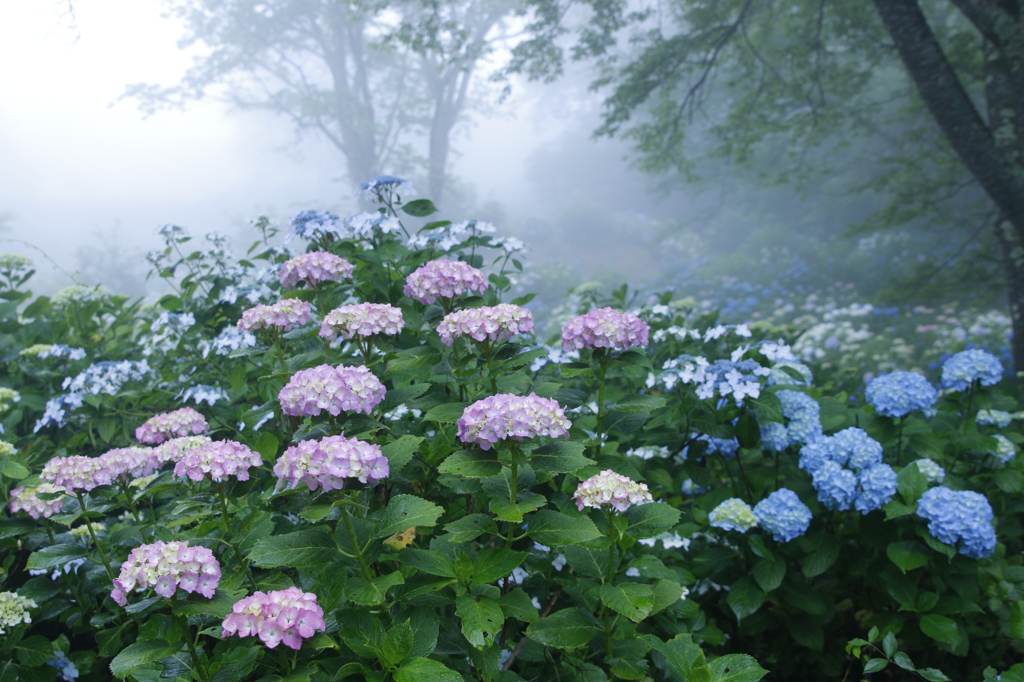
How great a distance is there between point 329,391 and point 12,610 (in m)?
1.11

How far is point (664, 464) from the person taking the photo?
2.10m

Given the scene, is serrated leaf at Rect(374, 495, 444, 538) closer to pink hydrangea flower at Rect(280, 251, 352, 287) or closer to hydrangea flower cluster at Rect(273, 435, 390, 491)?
hydrangea flower cluster at Rect(273, 435, 390, 491)

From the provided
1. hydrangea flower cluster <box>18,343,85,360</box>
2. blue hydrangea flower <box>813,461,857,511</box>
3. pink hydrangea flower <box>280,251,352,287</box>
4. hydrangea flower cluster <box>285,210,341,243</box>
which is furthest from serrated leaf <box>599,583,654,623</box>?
hydrangea flower cluster <box>18,343,85,360</box>

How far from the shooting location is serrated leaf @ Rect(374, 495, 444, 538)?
1.03m

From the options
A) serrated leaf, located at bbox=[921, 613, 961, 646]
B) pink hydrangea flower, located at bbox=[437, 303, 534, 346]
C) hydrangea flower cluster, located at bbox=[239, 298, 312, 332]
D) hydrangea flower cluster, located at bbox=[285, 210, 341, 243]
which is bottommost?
serrated leaf, located at bbox=[921, 613, 961, 646]

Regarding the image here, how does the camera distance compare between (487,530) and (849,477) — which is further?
(849,477)

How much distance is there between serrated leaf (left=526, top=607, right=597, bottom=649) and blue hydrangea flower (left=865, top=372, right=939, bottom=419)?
1.46 metres

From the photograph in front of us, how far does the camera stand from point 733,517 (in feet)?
5.80

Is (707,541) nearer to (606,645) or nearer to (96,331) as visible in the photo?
(606,645)

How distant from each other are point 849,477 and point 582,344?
1042mm

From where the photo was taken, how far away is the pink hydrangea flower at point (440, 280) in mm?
1516

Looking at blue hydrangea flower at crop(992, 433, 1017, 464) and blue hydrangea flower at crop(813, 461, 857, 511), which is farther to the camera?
blue hydrangea flower at crop(992, 433, 1017, 464)

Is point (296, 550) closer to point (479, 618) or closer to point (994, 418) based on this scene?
point (479, 618)

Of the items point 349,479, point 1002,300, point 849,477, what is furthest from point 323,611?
point 1002,300
